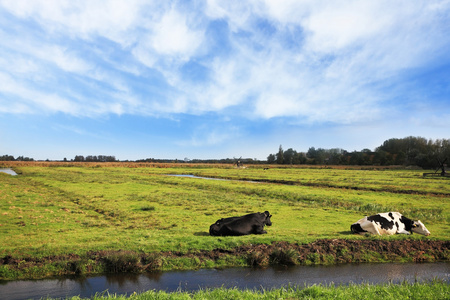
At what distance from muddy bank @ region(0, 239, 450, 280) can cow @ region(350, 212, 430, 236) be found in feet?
4.26

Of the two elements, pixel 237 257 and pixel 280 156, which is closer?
pixel 237 257

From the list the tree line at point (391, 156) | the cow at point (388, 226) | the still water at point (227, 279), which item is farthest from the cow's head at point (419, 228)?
the tree line at point (391, 156)

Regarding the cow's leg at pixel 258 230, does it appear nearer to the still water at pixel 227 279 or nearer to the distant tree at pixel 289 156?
the still water at pixel 227 279

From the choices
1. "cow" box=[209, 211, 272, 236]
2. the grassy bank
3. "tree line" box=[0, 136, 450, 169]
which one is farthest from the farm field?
"tree line" box=[0, 136, 450, 169]

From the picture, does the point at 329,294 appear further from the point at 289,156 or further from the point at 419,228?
the point at 289,156

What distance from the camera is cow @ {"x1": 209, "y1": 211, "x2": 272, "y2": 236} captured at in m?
13.0

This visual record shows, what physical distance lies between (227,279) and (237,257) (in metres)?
1.62

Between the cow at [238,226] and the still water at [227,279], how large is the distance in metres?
3.39

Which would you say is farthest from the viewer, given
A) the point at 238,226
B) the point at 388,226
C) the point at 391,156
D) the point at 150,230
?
the point at 391,156

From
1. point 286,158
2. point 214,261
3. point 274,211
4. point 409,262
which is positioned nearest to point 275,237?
point 214,261

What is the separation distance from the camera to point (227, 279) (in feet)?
28.7

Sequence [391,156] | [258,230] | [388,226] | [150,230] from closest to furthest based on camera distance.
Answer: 1. [258,230]
2. [388,226]
3. [150,230]
4. [391,156]

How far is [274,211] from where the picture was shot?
20125 mm

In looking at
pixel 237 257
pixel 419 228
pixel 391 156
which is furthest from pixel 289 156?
pixel 237 257
